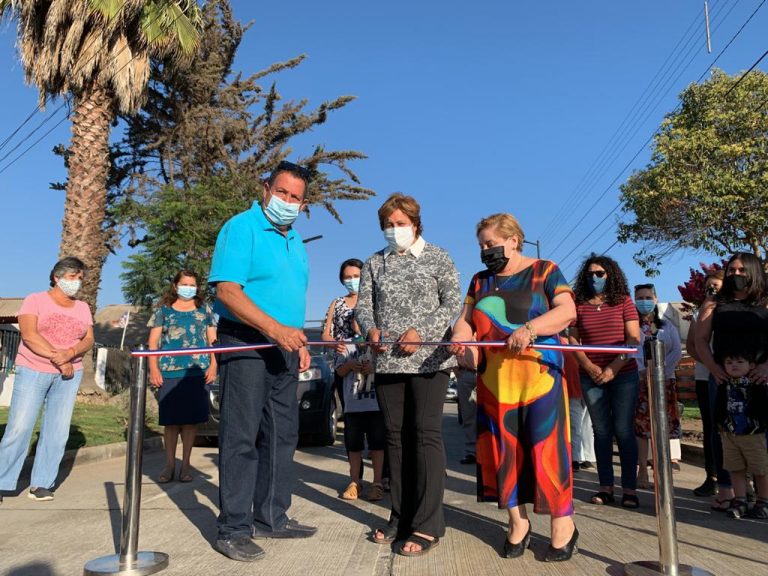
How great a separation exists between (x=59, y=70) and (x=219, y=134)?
326 inches

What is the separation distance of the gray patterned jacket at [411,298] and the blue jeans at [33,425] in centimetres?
294

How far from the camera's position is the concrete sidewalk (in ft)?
10.2

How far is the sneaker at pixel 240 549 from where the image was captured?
3.21m

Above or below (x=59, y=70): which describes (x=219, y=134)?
above

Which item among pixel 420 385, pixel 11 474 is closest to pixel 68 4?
pixel 11 474

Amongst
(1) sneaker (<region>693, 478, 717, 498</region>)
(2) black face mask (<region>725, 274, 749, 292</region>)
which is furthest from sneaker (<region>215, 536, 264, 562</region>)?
(1) sneaker (<region>693, 478, 717, 498</region>)

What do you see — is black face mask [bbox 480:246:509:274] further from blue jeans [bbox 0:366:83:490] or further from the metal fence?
the metal fence

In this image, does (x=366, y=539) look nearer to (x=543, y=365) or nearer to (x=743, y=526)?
(x=543, y=365)

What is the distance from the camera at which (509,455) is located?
3352 millimetres

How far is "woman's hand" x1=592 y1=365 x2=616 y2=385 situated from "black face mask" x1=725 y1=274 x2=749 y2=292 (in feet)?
3.45

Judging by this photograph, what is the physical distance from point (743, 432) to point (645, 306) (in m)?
2.02

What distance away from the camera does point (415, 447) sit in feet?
11.7

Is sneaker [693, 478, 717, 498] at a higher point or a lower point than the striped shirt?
lower

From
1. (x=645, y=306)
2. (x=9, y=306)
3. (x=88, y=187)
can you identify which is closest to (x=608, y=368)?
(x=645, y=306)
